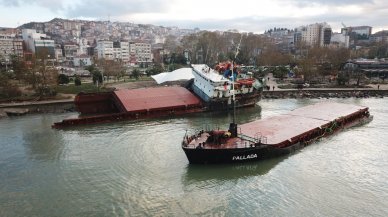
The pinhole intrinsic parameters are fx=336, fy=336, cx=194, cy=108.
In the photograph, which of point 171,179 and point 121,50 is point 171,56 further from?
point 171,179

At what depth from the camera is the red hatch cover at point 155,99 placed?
31683mm

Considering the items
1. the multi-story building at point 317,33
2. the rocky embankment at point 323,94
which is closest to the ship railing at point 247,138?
the rocky embankment at point 323,94

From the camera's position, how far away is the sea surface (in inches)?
559

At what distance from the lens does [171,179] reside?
55.4ft

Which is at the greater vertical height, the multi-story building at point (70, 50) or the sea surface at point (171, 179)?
the multi-story building at point (70, 50)

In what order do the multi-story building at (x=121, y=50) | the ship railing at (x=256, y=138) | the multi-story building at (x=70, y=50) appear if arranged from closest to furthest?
the ship railing at (x=256, y=138), the multi-story building at (x=121, y=50), the multi-story building at (x=70, y=50)

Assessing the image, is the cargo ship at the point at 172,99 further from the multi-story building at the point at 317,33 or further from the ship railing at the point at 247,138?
the multi-story building at the point at 317,33

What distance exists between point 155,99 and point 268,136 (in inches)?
617

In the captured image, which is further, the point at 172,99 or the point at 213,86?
the point at 172,99

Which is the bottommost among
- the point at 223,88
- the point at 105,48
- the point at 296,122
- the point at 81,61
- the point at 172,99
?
the point at 296,122

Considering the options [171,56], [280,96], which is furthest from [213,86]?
[171,56]

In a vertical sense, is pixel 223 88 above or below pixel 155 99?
above

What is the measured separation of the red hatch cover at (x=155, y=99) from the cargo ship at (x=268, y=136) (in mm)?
10272

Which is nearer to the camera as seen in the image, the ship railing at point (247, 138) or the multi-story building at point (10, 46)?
the ship railing at point (247, 138)
